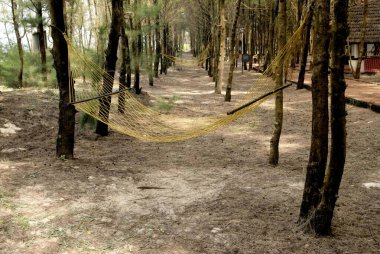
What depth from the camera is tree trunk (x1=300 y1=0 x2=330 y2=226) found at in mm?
3357

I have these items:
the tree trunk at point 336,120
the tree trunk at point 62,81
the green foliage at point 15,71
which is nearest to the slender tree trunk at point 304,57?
the green foliage at point 15,71

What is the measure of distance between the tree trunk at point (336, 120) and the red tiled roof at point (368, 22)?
Result: 15.9 metres

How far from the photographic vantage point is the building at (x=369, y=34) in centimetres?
1733

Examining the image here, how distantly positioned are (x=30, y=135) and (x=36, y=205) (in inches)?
127

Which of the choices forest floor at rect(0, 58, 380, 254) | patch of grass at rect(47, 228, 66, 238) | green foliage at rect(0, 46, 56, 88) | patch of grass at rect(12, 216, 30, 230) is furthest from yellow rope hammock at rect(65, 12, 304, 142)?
green foliage at rect(0, 46, 56, 88)

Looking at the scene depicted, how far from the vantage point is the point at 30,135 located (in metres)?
6.92

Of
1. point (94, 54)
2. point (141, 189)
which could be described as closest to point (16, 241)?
point (141, 189)

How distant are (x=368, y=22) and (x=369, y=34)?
109 cm

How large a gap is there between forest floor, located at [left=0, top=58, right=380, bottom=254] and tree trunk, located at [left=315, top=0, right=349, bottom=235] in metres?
0.24

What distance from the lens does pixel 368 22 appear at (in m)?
18.1

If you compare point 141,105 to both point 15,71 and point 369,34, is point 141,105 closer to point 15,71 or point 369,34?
point 15,71

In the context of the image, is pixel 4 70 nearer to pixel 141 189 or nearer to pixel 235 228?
pixel 141 189

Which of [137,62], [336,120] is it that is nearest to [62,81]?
[336,120]

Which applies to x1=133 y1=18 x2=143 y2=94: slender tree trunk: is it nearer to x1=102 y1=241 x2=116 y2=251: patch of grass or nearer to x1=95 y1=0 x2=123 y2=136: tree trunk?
x1=95 y1=0 x2=123 y2=136: tree trunk
